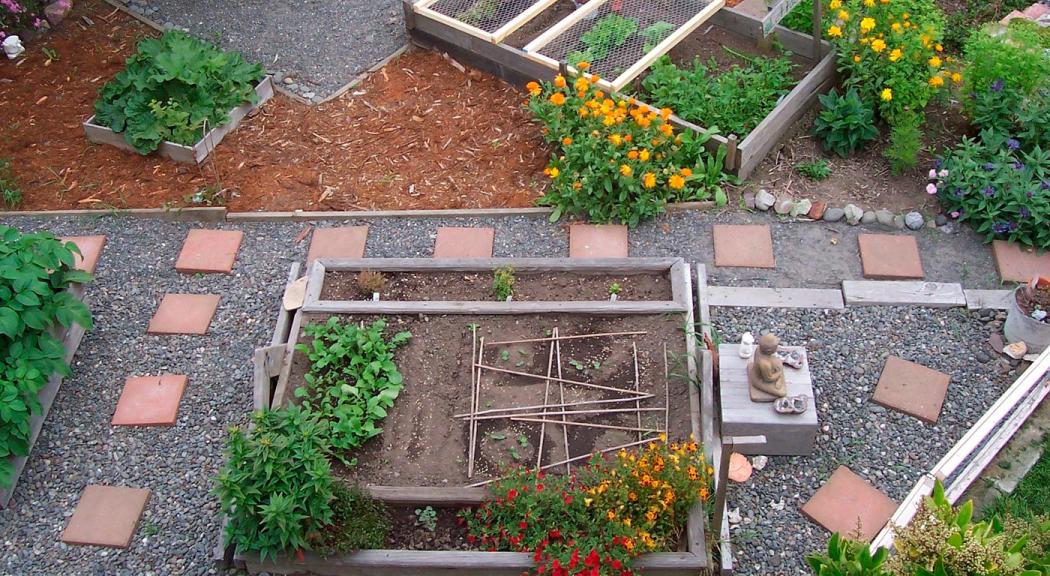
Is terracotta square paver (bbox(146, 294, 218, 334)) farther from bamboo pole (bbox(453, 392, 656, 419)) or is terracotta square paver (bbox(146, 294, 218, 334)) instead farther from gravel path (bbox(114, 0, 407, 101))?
gravel path (bbox(114, 0, 407, 101))

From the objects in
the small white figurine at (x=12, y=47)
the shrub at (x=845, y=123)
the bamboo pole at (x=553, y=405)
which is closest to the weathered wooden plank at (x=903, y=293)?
the shrub at (x=845, y=123)

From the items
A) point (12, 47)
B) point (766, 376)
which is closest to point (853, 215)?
point (766, 376)

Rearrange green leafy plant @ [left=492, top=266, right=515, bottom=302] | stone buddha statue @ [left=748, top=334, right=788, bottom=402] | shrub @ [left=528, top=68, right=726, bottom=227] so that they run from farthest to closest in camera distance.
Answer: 1. shrub @ [left=528, top=68, right=726, bottom=227]
2. green leafy plant @ [left=492, top=266, right=515, bottom=302]
3. stone buddha statue @ [left=748, top=334, right=788, bottom=402]

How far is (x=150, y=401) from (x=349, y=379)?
1168mm

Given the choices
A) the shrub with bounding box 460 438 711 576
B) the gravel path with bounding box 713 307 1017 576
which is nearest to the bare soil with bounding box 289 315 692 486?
the shrub with bounding box 460 438 711 576

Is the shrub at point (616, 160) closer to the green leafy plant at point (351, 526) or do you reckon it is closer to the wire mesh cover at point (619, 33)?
the wire mesh cover at point (619, 33)

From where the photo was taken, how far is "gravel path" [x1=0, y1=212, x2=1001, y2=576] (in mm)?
4309

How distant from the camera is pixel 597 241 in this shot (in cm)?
549

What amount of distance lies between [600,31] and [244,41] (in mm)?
3027

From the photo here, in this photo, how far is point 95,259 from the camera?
18.4ft

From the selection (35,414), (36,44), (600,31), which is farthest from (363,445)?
(36,44)

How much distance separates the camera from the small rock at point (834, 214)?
18.1 feet

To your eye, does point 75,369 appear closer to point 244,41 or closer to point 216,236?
point 216,236

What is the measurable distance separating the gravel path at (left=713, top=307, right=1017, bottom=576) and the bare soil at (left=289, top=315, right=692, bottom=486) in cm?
53
